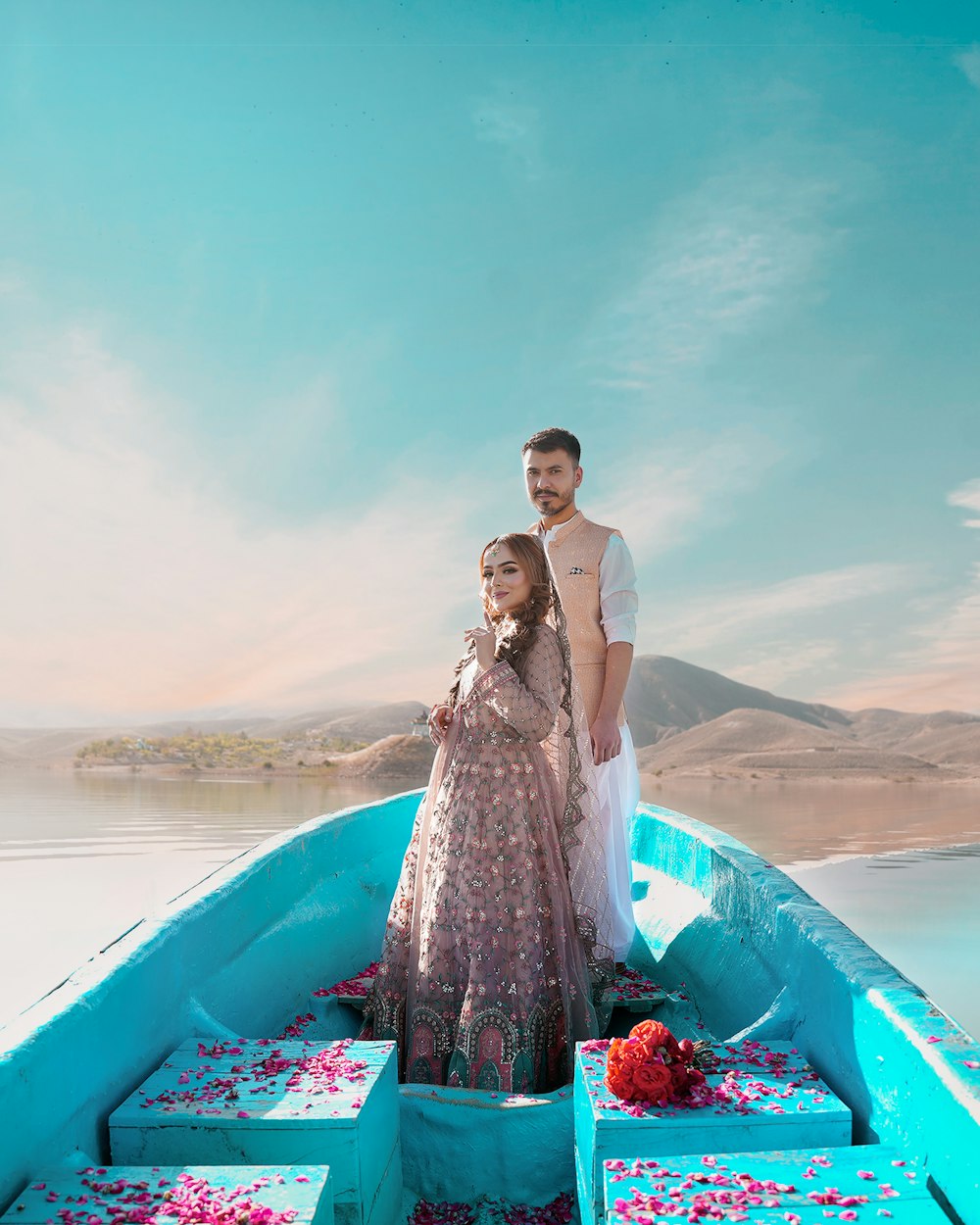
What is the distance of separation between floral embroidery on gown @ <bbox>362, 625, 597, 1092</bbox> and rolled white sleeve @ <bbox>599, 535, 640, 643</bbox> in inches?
22.2

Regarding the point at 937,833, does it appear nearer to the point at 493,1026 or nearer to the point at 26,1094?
the point at 493,1026

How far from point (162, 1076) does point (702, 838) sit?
5.54ft

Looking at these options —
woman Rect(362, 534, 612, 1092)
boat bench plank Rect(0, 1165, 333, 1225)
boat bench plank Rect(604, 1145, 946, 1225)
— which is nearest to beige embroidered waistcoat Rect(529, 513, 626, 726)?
woman Rect(362, 534, 612, 1092)

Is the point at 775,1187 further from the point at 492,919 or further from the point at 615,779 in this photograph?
the point at 615,779

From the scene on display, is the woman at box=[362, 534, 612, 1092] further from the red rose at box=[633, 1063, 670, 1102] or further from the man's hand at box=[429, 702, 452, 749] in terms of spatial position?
the red rose at box=[633, 1063, 670, 1102]

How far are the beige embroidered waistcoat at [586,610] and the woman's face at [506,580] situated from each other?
53 cm

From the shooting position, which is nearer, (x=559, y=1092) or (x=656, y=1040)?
(x=656, y=1040)

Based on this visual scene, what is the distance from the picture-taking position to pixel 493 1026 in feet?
6.68

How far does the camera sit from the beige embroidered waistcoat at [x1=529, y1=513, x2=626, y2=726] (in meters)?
2.88

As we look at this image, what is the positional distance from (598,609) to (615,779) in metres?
0.54

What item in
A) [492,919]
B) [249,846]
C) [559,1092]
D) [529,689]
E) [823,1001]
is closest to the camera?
[823,1001]

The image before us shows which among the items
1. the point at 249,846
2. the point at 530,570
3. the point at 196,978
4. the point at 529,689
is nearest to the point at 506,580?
the point at 530,570

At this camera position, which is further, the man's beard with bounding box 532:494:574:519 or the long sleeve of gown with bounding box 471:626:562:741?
the man's beard with bounding box 532:494:574:519

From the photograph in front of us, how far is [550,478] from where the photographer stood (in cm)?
286
